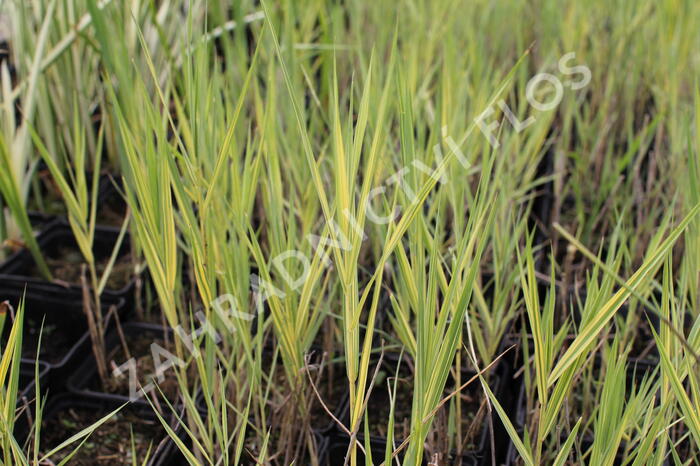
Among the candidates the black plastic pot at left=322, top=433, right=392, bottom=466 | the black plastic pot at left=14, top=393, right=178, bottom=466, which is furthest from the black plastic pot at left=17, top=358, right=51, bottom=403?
the black plastic pot at left=322, top=433, right=392, bottom=466

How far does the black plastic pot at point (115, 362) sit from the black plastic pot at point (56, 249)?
9 centimetres

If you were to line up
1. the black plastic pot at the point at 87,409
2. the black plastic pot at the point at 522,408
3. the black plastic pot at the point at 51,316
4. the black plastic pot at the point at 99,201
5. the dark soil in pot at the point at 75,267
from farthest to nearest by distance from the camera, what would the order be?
1. the black plastic pot at the point at 99,201
2. the dark soil in pot at the point at 75,267
3. the black plastic pot at the point at 51,316
4. the black plastic pot at the point at 87,409
5. the black plastic pot at the point at 522,408

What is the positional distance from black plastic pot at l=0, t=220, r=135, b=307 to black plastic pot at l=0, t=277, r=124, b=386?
0.04 feet

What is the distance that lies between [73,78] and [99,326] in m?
0.59

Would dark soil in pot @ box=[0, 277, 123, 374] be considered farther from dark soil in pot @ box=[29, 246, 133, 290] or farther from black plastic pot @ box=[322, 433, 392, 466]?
black plastic pot @ box=[322, 433, 392, 466]

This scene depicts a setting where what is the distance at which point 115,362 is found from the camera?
3.56 feet

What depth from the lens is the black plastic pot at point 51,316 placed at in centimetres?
114

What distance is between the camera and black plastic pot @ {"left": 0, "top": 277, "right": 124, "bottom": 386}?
3.75 ft

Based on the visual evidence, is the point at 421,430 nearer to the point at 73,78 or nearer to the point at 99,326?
the point at 99,326

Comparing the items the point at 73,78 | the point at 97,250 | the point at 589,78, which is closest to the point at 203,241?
the point at 97,250

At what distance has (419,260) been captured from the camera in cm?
60

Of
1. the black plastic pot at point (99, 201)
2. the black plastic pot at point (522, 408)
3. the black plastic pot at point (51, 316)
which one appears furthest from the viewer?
the black plastic pot at point (99, 201)

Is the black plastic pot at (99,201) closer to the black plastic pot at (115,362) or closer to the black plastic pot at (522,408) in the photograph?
the black plastic pot at (115,362)

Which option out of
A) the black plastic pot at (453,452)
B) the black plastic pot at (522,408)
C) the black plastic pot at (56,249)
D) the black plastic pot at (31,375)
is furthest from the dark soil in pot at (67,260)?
the black plastic pot at (522,408)
